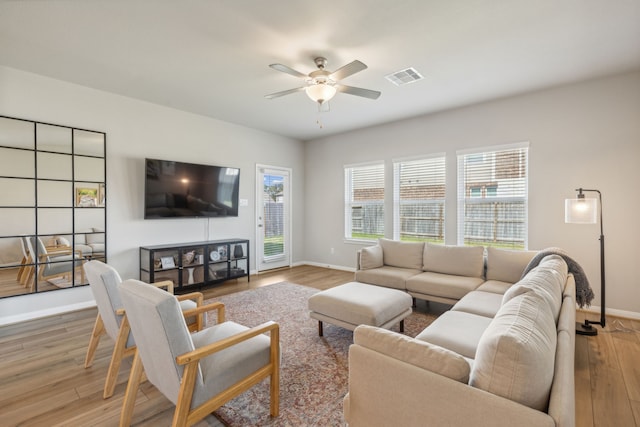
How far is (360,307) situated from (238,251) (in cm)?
320

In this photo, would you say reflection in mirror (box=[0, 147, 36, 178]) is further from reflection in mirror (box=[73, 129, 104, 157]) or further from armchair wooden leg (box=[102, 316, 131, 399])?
armchair wooden leg (box=[102, 316, 131, 399])

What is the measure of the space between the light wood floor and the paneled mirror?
60 centimetres

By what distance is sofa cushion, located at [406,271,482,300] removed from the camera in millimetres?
3256

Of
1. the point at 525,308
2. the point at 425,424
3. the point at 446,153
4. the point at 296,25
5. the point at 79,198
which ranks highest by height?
the point at 296,25

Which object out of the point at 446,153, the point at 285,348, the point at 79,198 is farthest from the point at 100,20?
the point at 446,153

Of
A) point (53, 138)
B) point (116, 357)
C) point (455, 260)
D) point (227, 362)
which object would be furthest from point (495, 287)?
point (53, 138)

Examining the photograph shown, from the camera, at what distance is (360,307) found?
102 inches

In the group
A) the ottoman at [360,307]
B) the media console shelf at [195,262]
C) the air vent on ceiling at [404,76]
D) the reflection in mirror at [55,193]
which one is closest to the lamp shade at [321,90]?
the air vent on ceiling at [404,76]

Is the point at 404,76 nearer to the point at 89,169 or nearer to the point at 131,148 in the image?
the point at 131,148

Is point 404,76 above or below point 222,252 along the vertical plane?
above

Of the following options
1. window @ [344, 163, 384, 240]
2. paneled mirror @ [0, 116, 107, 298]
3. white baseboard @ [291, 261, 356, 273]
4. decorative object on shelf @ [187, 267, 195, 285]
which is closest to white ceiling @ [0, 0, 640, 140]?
paneled mirror @ [0, 116, 107, 298]

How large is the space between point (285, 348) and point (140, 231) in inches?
119

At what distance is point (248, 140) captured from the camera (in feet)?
18.6

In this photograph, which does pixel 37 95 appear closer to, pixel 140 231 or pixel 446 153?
pixel 140 231
